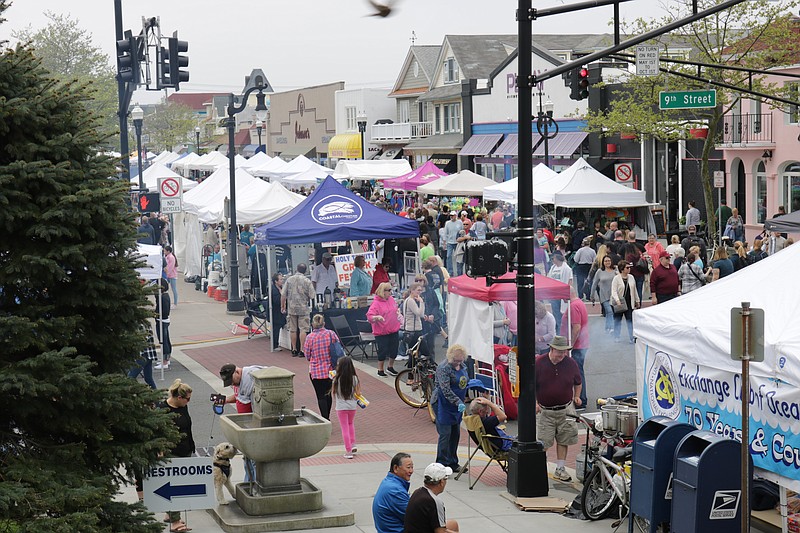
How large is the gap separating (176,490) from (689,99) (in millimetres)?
15846

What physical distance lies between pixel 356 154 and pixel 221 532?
70.0 meters

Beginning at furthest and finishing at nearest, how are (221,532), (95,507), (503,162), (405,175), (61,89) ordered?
1. (503,162)
2. (405,175)
3. (221,532)
4. (61,89)
5. (95,507)

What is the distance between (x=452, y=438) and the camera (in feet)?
42.6

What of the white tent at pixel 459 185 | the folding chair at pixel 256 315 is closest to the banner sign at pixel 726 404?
the folding chair at pixel 256 315

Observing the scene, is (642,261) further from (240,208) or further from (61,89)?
(61,89)

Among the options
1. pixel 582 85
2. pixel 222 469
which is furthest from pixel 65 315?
pixel 582 85

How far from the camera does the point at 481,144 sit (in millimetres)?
59000

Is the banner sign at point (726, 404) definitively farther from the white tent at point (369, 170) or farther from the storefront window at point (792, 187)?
the white tent at point (369, 170)

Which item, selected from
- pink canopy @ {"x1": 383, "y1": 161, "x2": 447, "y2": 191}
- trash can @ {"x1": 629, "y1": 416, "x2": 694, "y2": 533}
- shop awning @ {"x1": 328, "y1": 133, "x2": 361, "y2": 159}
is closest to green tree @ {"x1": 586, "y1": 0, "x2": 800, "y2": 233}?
pink canopy @ {"x1": 383, "y1": 161, "x2": 447, "y2": 191}

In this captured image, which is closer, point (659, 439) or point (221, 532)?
point (659, 439)

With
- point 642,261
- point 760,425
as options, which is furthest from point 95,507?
point 642,261

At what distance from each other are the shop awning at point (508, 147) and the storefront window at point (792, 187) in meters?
17.3

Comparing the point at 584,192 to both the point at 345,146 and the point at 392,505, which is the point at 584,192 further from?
the point at 345,146

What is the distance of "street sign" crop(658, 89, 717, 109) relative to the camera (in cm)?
2111
